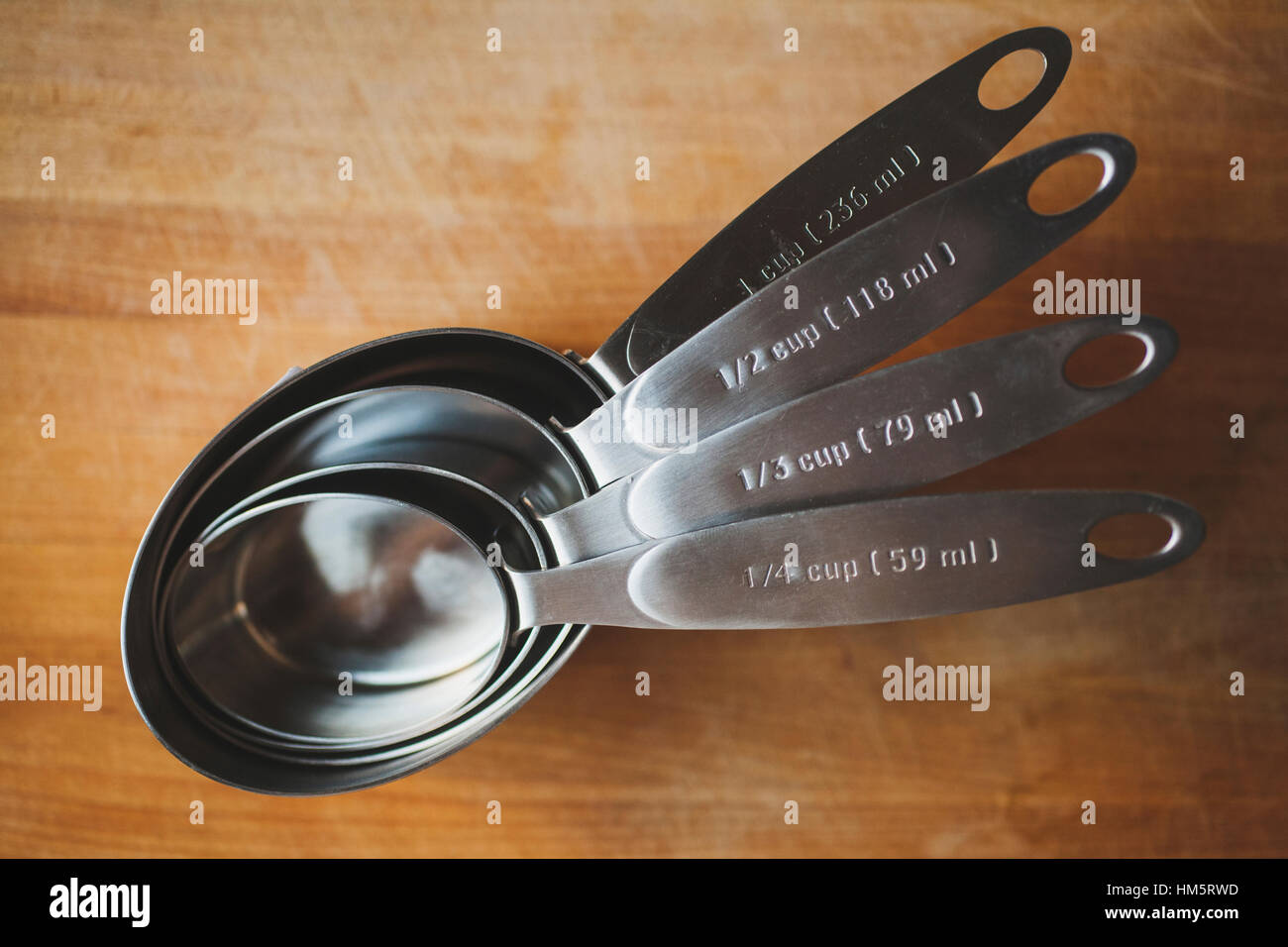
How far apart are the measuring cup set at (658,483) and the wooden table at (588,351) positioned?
0.05 m

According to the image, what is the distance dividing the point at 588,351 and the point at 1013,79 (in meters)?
0.26

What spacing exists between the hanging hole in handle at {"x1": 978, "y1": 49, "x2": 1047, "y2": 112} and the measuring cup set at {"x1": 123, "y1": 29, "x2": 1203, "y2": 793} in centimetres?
6

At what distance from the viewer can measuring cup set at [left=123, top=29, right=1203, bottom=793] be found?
32 cm

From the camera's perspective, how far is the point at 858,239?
32 cm

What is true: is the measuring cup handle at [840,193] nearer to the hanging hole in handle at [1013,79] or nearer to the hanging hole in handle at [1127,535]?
the hanging hole in handle at [1013,79]

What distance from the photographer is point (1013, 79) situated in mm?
429

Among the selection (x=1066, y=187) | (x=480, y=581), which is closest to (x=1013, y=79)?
(x=1066, y=187)

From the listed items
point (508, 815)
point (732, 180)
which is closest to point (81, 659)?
point (508, 815)

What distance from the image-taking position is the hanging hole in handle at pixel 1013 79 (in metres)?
0.43

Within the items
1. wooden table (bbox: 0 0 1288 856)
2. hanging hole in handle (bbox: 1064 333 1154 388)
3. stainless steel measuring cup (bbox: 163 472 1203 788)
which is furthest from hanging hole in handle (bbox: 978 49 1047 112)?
stainless steel measuring cup (bbox: 163 472 1203 788)

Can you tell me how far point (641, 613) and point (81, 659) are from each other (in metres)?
0.29

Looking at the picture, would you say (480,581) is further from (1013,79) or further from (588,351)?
(1013,79)

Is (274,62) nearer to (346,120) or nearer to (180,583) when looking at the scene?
(346,120)

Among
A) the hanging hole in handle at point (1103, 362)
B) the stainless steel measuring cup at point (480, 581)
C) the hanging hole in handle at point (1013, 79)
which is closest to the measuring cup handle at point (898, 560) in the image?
the stainless steel measuring cup at point (480, 581)
